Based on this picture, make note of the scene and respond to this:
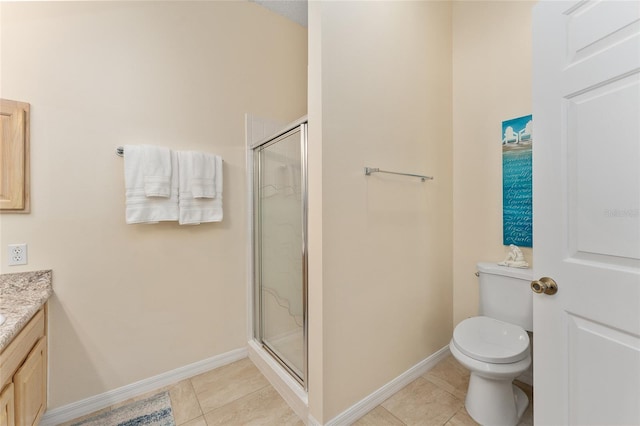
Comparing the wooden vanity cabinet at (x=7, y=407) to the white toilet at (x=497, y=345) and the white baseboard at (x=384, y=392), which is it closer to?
the white baseboard at (x=384, y=392)

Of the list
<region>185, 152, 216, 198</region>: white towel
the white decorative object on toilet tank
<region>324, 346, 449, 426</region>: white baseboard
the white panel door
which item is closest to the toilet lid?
the white panel door

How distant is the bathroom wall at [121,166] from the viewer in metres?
1.43

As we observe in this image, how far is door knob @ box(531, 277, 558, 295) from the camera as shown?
1007mm

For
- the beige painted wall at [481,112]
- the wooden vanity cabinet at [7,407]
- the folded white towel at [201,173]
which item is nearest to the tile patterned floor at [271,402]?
the beige painted wall at [481,112]

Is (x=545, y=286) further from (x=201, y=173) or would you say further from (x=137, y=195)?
(x=137, y=195)

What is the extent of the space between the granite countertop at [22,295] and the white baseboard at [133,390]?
2.22 ft

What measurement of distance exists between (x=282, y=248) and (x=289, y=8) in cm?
206

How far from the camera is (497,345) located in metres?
1.46

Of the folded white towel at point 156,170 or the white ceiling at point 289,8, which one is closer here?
the folded white towel at point 156,170

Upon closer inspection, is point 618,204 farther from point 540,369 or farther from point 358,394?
point 358,394

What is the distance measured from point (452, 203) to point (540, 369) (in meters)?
1.27

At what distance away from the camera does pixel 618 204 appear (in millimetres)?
870

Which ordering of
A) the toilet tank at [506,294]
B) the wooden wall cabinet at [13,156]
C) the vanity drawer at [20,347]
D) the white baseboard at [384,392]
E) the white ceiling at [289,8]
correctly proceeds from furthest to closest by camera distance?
the white ceiling at [289,8]
the toilet tank at [506,294]
the white baseboard at [384,392]
the wooden wall cabinet at [13,156]
the vanity drawer at [20,347]

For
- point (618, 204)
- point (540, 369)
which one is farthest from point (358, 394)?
point (618, 204)
